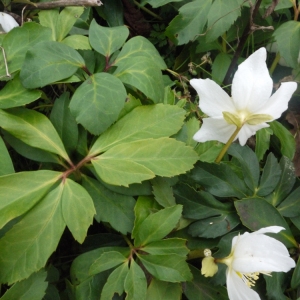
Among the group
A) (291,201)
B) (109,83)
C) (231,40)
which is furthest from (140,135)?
(231,40)

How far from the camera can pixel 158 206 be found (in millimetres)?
767

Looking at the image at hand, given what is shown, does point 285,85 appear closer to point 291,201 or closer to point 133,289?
point 291,201

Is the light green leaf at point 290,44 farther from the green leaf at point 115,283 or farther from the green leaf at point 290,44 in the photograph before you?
the green leaf at point 115,283

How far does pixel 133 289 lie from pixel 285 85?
0.46 metres

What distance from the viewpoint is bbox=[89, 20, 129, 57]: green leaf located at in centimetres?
81

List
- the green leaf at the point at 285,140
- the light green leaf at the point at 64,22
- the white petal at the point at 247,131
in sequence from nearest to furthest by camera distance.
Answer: the white petal at the point at 247,131 → the light green leaf at the point at 64,22 → the green leaf at the point at 285,140

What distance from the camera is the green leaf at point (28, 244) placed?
0.64 meters

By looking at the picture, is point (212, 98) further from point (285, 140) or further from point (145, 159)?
point (285, 140)

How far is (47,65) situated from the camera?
727 millimetres

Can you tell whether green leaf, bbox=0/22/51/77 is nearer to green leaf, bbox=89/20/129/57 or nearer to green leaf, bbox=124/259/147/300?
green leaf, bbox=89/20/129/57

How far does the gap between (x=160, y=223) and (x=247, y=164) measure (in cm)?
25

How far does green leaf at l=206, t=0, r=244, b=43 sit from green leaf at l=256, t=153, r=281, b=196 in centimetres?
37

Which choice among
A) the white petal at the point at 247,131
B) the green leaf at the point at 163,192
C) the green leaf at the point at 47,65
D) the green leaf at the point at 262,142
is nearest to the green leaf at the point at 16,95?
the green leaf at the point at 47,65

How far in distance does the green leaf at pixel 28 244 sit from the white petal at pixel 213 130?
310 millimetres
